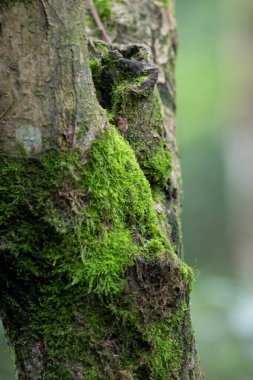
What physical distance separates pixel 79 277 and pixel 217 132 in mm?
10747

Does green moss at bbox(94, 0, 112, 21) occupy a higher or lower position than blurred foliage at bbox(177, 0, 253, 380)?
lower

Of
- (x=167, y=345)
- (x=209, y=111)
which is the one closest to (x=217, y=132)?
(x=209, y=111)

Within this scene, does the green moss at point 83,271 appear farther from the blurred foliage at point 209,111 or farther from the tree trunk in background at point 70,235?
the blurred foliage at point 209,111

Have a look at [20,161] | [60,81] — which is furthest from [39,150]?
[60,81]

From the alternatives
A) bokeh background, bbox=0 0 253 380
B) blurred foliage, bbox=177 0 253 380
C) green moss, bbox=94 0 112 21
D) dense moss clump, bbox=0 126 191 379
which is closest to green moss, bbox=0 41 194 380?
dense moss clump, bbox=0 126 191 379

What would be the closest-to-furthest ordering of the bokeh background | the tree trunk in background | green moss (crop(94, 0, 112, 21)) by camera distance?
the tree trunk in background, green moss (crop(94, 0, 112, 21)), the bokeh background

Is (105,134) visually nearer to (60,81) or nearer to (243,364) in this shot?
(60,81)

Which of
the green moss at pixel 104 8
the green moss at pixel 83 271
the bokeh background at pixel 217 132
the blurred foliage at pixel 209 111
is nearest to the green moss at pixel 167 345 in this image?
the green moss at pixel 83 271

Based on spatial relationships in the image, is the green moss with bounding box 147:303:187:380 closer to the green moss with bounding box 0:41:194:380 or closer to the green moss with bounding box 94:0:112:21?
the green moss with bounding box 0:41:194:380

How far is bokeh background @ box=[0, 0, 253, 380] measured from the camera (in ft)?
35.6

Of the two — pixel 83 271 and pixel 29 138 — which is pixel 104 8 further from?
pixel 83 271

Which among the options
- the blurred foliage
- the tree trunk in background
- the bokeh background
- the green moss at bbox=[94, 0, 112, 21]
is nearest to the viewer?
the tree trunk in background

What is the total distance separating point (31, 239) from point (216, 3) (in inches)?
463

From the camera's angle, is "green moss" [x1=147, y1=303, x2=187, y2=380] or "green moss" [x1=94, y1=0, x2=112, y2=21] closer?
"green moss" [x1=147, y1=303, x2=187, y2=380]
